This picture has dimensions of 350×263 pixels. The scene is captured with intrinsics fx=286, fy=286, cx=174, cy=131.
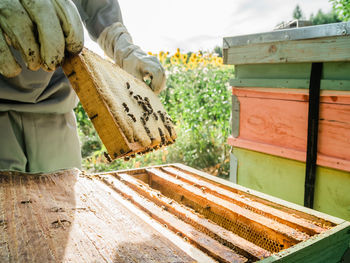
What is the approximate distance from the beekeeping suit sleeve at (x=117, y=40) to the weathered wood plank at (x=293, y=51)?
0.98 metres

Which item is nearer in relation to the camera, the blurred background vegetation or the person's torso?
the person's torso

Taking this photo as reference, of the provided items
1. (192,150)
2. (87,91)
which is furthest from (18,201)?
(192,150)

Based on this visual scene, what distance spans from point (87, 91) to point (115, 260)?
0.62 metres

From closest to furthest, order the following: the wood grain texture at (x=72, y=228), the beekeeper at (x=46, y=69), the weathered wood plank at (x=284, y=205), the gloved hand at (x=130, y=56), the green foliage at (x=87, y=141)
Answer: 1. the wood grain texture at (x=72, y=228)
2. the beekeeper at (x=46, y=69)
3. the weathered wood plank at (x=284, y=205)
4. the gloved hand at (x=130, y=56)
5. the green foliage at (x=87, y=141)

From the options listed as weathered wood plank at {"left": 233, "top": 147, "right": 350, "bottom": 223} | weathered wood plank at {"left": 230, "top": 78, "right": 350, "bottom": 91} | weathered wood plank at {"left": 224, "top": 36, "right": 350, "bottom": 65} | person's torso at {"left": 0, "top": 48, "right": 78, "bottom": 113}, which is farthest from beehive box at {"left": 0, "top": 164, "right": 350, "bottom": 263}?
weathered wood plank at {"left": 224, "top": 36, "right": 350, "bottom": 65}

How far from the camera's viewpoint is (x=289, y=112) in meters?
2.42

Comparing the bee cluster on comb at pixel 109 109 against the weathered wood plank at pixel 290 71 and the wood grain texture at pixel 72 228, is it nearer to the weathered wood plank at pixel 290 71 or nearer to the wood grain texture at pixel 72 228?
the wood grain texture at pixel 72 228

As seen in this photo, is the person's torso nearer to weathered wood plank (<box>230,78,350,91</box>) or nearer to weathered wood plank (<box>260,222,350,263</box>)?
weathered wood plank (<box>260,222,350,263</box>)

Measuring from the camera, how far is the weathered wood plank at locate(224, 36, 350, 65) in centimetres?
202

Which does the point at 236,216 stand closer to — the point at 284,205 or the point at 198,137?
the point at 284,205

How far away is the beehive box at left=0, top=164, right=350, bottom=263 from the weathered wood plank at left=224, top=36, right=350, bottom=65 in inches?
47.4

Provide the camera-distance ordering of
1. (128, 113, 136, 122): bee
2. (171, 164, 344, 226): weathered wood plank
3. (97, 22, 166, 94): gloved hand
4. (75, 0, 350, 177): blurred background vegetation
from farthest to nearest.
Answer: (75, 0, 350, 177): blurred background vegetation → (97, 22, 166, 94): gloved hand → (171, 164, 344, 226): weathered wood plank → (128, 113, 136, 122): bee

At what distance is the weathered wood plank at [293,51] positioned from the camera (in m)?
2.02

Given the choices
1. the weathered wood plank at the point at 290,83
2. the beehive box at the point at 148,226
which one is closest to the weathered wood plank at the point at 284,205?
the beehive box at the point at 148,226
